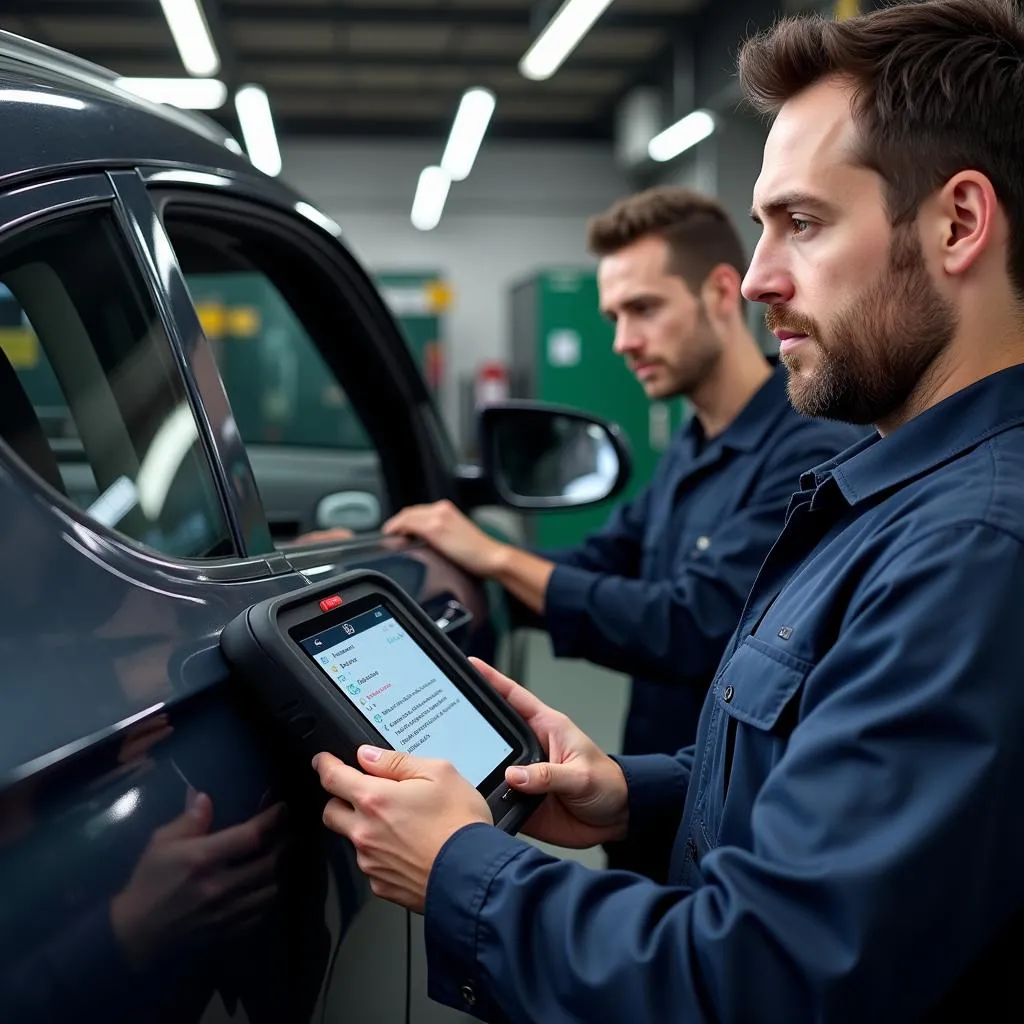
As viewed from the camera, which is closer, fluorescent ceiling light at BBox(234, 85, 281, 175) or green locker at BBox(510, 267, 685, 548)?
fluorescent ceiling light at BBox(234, 85, 281, 175)

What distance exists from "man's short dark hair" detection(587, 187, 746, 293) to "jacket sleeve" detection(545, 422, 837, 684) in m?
0.63

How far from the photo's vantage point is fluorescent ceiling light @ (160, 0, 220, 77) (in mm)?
6543

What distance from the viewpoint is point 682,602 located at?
213 centimetres

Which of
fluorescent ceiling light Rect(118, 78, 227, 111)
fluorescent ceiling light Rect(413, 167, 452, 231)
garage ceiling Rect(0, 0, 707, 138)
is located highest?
garage ceiling Rect(0, 0, 707, 138)

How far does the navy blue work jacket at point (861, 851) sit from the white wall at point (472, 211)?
11593mm

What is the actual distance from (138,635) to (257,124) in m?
Answer: 9.75

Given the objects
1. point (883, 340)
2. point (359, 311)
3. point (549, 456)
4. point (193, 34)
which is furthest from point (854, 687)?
point (193, 34)

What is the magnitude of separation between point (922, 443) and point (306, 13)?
8.69 metres

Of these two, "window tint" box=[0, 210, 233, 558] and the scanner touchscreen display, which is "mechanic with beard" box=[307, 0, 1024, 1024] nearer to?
the scanner touchscreen display

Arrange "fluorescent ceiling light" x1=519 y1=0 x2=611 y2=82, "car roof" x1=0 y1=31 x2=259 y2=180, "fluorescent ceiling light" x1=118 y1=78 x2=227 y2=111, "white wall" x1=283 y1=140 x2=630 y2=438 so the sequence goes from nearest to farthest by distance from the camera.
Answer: "car roof" x1=0 y1=31 x2=259 y2=180, "fluorescent ceiling light" x1=519 y1=0 x2=611 y2=82, "fluorescent ceiling light" x1=118 y1=78 x2=227 y2=111, "white wall" x1=283 y1=140 x2=630 y2=438

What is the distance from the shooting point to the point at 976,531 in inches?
32.7

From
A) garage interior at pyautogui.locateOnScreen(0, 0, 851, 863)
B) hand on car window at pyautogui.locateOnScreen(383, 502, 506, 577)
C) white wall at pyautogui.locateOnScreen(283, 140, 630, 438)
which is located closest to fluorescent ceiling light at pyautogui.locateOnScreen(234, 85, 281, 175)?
garage interior at pyautogui.locateOnScreen(0, 0, 851, 863)

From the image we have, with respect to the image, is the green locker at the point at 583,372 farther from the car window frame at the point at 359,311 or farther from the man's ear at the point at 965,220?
the man's ear at the point at 965,220

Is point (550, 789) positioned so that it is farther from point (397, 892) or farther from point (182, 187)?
point (182, 187)
